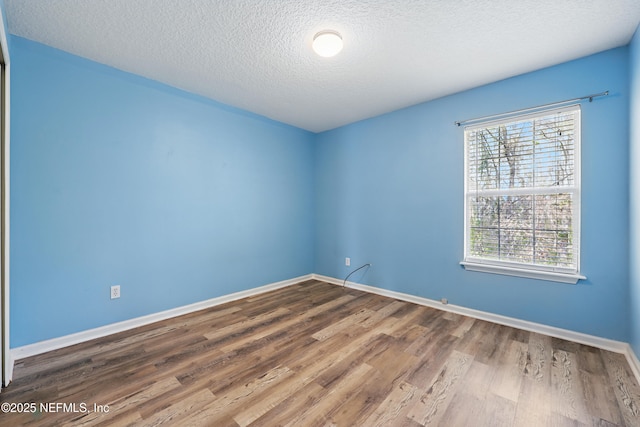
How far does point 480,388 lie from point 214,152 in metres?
3.34

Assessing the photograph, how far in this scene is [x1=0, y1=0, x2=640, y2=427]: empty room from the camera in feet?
5.48

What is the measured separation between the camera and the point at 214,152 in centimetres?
318

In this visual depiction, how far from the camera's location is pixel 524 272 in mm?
2512

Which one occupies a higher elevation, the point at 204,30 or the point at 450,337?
the point at 204,30

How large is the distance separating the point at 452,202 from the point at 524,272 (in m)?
0.95

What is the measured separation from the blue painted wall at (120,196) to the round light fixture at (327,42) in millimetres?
1717

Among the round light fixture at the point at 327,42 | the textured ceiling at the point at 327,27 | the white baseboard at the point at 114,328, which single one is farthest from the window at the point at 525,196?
the white baseboard at the point at 114,328

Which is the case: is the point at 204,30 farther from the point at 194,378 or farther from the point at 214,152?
the point at 194,378

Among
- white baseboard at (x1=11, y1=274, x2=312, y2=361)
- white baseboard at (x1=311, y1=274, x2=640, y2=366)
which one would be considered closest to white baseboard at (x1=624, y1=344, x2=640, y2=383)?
white baseboard at (x1=311, y1=274, x2=640, y2=366)

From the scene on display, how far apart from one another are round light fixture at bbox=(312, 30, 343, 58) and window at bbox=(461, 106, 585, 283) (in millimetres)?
1786

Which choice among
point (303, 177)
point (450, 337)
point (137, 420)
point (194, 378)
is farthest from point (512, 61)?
point (137, 420)

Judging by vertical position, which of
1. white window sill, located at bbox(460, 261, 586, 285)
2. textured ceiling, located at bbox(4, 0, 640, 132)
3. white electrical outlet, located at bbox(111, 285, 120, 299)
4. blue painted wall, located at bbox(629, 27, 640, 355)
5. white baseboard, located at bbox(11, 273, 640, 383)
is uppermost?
textured ceiling, located at bbox(4, 0, 640, 132)

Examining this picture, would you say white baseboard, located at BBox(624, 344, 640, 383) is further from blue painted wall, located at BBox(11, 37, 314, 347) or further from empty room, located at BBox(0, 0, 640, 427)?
blue painted wall, located at BBox(11, 37, 314, 347)

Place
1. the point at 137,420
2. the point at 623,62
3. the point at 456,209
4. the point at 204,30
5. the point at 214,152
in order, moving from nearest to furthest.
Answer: the point at 137,420, the point at 204,30, the point at 623,62, the point at 456,209, the point at 214,152
